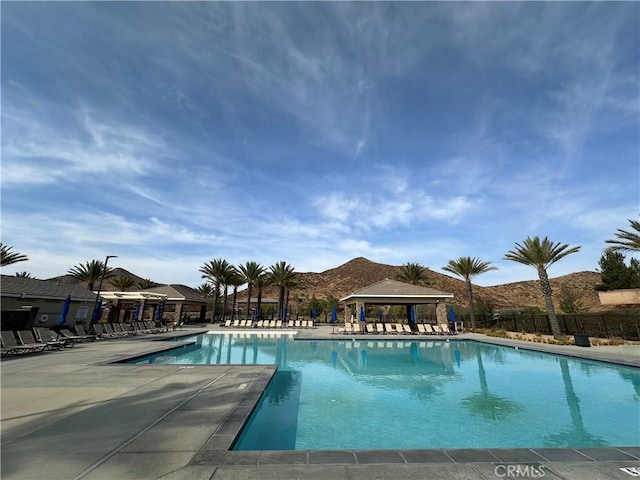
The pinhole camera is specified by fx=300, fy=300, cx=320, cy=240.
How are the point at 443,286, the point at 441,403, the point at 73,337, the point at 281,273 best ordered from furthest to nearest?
the point at 443,286 < the point at 281,273 < the point at 73,337 < the point at 441,403

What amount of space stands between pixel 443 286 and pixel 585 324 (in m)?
55.6

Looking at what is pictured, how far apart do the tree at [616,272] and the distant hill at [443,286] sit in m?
18.9

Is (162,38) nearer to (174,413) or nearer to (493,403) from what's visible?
(174,413)

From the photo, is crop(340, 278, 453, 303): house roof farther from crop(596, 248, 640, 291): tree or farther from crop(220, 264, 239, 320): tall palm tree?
crop(596, 248, 640, 291): tree

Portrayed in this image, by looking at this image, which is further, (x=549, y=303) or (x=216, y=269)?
(x=216, y=269)

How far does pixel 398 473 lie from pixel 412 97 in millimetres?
14728

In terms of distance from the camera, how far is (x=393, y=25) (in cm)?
1054

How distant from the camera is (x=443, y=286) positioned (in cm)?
7581

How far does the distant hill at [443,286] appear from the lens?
6323 centimetres

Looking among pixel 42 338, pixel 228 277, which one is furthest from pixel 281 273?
pixel 42 338

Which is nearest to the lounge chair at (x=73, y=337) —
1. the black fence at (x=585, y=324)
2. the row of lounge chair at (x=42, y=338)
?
the row of lounge chair at (x=42, y=338)

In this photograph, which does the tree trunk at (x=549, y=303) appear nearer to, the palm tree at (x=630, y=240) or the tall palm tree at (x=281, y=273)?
the palm tree at (x=630, y=240)

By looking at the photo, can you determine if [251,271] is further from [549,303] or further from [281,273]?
[549,303]

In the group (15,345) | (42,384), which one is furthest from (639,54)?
(15,345)
